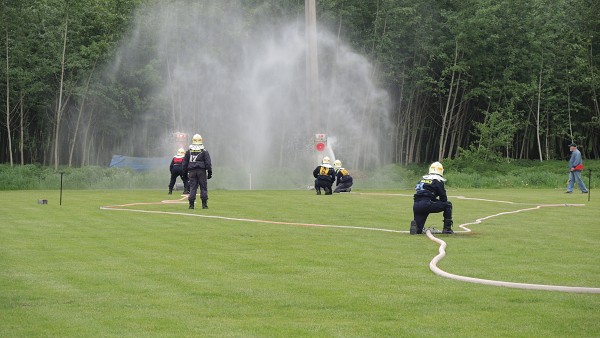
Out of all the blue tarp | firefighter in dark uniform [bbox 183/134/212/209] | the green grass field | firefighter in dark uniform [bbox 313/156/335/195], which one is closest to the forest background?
the blue tarp

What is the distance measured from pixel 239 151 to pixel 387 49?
1284 centimetres

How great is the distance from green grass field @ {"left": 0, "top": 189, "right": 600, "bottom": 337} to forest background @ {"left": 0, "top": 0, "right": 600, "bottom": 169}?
138ft

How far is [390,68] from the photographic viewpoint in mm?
70750

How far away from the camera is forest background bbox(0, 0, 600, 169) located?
66312 mm

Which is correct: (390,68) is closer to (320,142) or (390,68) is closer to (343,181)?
(320,142)

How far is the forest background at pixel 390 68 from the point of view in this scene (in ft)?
218

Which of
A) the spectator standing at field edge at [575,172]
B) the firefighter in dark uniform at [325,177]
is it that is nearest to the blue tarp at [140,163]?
the firefighter in dark uniform at [325,177]

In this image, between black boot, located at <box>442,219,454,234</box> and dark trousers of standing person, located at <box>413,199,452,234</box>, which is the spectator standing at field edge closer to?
black boot, located at <box>442,219,454,234</box>

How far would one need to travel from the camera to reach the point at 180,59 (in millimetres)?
69062

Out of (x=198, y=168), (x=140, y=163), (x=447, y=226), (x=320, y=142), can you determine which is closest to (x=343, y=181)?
(x=320, y=142)

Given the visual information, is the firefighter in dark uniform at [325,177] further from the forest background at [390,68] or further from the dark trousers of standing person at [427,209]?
the forest background at [390,68]

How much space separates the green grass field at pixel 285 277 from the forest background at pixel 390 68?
4208 cm

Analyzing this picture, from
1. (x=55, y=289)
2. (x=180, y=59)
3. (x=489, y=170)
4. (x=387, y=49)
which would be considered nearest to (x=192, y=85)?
(x=180, y=59)

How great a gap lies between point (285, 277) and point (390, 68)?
5765cm
